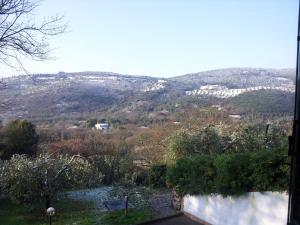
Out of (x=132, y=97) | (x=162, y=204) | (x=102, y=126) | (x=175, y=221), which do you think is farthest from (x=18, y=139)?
(x=132, y=97)

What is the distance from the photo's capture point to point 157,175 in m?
19.9

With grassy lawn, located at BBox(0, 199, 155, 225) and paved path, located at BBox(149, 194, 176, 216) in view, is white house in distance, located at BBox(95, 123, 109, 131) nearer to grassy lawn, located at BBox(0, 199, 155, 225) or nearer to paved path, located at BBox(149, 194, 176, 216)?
grassy lawn, located at BBox(0, 199, 155, 225)

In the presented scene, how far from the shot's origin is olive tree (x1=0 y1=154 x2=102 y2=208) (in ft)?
52.4

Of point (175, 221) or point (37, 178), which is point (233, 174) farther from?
point (37, 178)

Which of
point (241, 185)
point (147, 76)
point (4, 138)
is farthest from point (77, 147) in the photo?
Answer: point (147, 76)

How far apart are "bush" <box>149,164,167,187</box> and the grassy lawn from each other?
3837mm

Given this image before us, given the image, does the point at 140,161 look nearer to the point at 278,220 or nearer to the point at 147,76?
the point at 278,220

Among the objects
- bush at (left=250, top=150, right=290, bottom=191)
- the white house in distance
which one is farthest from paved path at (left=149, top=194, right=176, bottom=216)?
the white house in distance

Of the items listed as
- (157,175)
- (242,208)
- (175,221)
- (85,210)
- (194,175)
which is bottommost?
(85,210)

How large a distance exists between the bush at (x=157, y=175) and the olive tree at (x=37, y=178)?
413 cm

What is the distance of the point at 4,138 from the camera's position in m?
25.0

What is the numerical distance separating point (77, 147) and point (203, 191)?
1803 cm

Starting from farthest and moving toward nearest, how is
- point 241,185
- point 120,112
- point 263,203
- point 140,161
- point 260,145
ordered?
point 120,112
point 140,161
point 260,145
point 241,185
point 263,203

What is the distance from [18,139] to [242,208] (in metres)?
18.6
